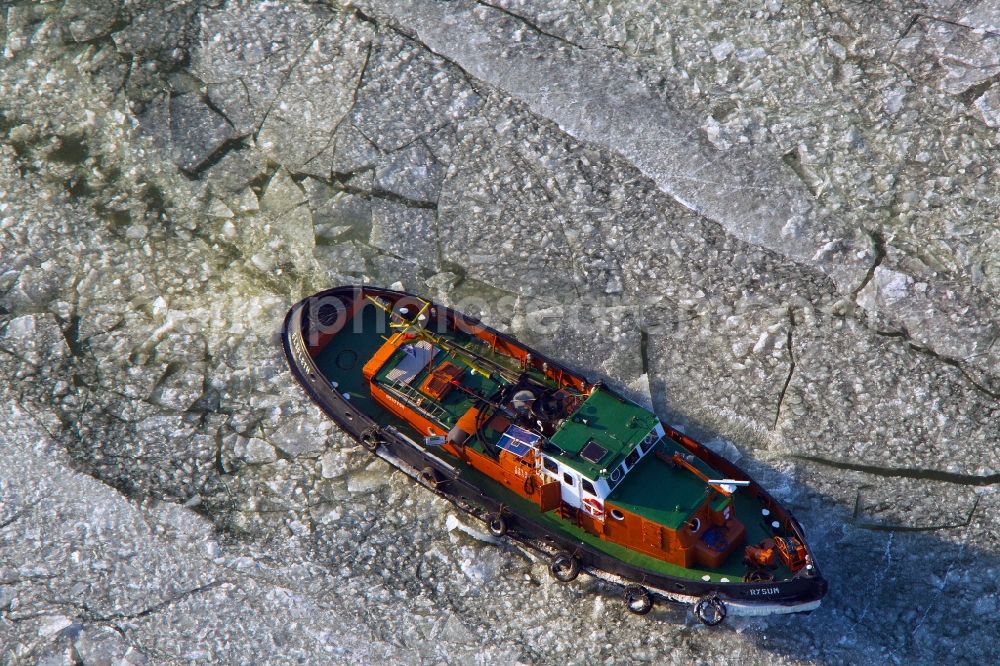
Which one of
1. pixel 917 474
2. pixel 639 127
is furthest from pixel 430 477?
pixel 639 127

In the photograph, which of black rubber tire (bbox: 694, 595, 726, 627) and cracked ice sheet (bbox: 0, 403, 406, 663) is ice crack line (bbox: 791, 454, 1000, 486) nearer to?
black rubber tire (bbox: 694, 595, 726, 627)

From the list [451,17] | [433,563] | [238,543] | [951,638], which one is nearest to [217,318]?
[238,543]

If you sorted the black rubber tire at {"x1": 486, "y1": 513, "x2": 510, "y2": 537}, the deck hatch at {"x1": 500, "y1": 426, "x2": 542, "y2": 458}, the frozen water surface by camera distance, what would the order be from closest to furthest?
the deck hatch at {"x1": 500, "y1": 426, "x2": 542, "y2": 458} → the black rubber tire at {"x1": 486, "y1": 513, "x2": 510, "y2": 537} → the frozen water surface

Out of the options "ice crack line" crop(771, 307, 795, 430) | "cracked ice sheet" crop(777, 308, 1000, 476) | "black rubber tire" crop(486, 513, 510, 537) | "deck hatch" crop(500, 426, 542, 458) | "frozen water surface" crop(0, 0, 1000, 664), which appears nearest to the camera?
"deck hatch" crop(500, 426, 542, 458)

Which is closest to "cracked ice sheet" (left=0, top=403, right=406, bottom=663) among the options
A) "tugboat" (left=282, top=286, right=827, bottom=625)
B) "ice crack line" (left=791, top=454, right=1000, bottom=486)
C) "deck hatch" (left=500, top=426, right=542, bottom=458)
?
"tugboat" (left=282, top=286, right=827, bottom=625)

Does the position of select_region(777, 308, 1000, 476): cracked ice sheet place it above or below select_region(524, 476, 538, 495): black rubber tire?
above

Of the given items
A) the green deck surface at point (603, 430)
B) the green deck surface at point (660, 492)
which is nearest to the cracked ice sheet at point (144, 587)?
the green deck surface at point (603, 430)

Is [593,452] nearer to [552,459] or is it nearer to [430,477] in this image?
[552,459]
